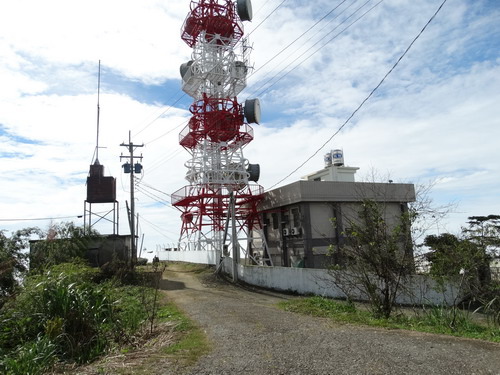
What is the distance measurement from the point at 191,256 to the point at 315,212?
12.4 meters

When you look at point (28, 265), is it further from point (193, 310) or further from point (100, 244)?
point (193, 310)

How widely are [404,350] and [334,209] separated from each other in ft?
62.6

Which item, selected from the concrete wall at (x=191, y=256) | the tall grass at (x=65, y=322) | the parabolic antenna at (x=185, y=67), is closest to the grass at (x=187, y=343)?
the tall grass at (x=65, y=322)

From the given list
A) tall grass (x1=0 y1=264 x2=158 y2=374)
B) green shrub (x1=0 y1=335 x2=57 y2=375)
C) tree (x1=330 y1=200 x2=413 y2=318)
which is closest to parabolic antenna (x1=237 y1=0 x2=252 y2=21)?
tree (x1=330 y1=200 x2=413 y2=318)

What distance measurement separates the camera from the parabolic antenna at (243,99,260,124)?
28.2 metres

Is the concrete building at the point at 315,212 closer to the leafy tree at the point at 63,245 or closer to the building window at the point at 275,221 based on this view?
the building window at the point at 275,221

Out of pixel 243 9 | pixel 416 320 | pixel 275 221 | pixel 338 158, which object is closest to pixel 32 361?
pixel 416 320

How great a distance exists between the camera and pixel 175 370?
5934 mm

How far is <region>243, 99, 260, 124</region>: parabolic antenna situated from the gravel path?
20202mm

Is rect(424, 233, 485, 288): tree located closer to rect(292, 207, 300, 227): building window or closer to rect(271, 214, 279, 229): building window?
rect(292, 207, 300, 227): building window

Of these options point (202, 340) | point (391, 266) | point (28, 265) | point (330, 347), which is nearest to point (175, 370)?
point (202, 340)

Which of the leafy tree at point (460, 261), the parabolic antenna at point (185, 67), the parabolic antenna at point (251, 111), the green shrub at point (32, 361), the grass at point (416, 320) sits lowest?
the grass at point (416, 320)

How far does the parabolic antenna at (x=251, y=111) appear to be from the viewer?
28.2 m

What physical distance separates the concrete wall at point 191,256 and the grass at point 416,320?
16088mm
